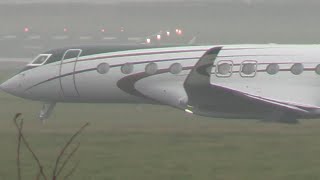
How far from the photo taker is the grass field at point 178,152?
13.3m

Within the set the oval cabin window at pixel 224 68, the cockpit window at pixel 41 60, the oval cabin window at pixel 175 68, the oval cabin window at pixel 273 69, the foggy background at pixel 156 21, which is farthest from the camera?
the foggy background at pixel 156 21

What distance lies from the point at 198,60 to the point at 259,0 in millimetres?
49489

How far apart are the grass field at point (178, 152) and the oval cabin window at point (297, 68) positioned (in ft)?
5.50

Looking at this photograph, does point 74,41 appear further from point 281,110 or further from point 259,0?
point 281,110

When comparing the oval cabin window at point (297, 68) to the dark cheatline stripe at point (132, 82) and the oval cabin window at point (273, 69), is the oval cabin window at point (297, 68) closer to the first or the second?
the oval cabin window at point (273, 69)

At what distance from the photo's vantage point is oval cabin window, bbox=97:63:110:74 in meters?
26.2

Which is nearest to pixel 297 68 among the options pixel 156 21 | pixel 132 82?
pixel 132 82

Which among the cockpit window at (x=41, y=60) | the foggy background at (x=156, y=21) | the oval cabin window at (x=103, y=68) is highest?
the cockpit window at (x=41, y=60)

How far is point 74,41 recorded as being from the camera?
77.9 metres

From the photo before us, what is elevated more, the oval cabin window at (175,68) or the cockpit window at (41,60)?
the cockpit window at (41,60)

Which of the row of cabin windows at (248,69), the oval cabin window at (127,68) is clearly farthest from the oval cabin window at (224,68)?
the oval cabin window at (127,68)

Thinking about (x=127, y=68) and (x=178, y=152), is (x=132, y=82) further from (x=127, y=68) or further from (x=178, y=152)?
(x=178, y=152)

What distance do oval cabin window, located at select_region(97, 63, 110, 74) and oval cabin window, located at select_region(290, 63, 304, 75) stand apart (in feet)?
19.7

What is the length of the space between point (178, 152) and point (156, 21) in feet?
208
